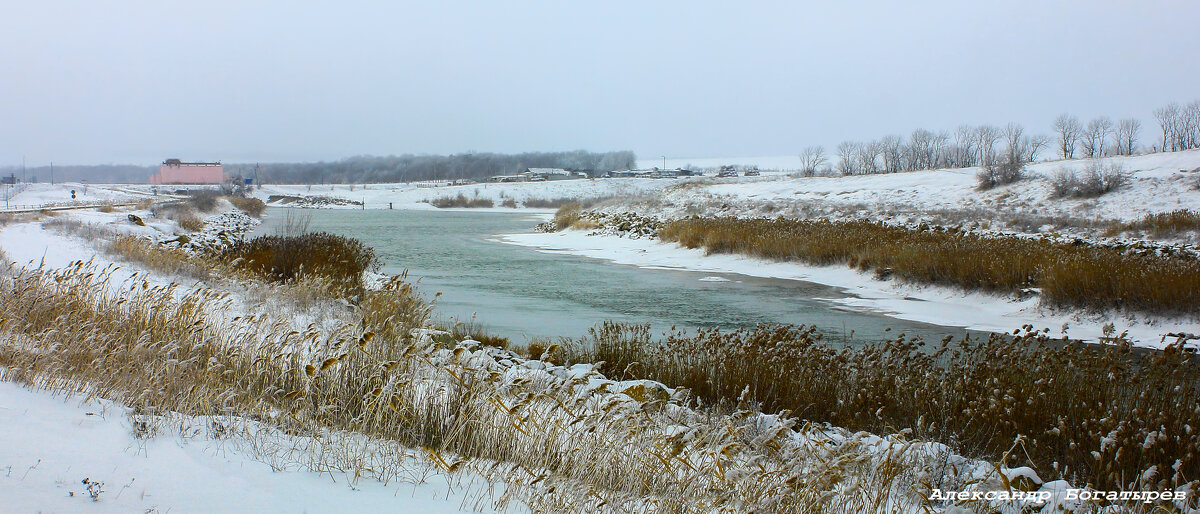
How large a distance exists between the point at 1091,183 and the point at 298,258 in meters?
31.7

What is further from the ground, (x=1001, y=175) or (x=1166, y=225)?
(x=1001, y=175)

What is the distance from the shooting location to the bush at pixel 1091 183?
30.2 metres

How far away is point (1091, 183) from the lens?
101 ft

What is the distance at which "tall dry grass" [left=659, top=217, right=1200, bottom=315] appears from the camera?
38.4ft

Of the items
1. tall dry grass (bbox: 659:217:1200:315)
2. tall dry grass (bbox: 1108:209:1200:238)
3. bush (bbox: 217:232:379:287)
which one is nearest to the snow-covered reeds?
bush (bbox: 217:232:379:287)

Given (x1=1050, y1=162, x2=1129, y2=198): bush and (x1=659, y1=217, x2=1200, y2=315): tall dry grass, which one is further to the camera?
(x1=1050, y1=162, x2=1129, y2=198): bush

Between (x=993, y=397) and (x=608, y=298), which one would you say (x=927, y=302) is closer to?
(x=608, y=298)

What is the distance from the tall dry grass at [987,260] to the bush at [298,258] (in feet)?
39.0

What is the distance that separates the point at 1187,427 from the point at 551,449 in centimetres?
404

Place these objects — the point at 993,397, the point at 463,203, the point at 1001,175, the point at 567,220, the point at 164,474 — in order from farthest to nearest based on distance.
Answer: the point at 463,203
the point at 567,220
the point at 1001,175
the point at 993,397
the point at 164,474

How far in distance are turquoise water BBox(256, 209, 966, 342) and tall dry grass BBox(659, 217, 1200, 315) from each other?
6.83ft

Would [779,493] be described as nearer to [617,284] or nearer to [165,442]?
[165,442]

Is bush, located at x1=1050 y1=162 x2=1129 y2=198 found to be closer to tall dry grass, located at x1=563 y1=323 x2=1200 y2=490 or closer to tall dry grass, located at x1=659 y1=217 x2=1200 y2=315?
tall dry grass, located at x1=659 y1=217 x2=1200 y2=315

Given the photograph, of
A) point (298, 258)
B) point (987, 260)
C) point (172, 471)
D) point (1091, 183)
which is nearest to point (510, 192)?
point (1091, 183)
